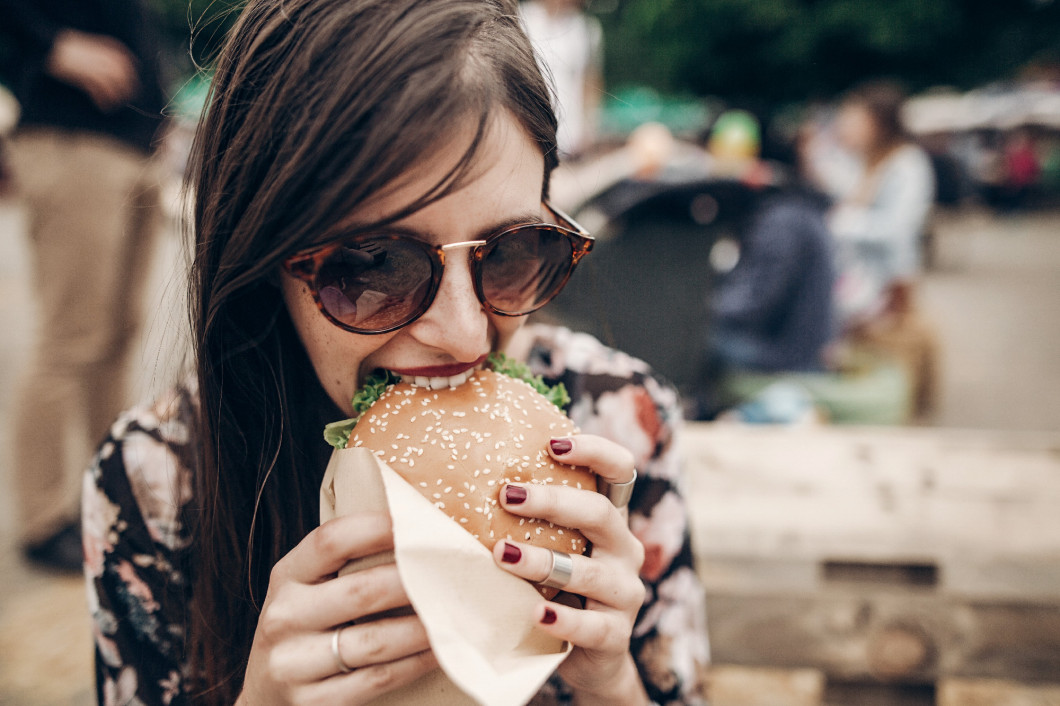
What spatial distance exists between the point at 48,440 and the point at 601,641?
122 inches

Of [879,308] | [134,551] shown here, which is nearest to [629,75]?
[879,308]

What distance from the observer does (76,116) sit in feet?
9.86

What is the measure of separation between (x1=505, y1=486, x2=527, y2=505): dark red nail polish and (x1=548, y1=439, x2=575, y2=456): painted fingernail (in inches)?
4.1

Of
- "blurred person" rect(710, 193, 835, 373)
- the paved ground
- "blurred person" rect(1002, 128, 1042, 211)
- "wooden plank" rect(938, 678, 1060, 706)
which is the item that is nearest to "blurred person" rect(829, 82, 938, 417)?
the paved ground

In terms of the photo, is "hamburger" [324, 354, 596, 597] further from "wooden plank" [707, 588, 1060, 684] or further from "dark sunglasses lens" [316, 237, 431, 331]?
"wooden plank" [707, 588, 1060, 684]

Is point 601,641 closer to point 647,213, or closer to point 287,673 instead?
point 287,673

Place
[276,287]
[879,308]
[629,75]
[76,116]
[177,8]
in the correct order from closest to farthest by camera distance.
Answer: [276,287]
[76,116]
[879,308]
[177,8]
[629,75]

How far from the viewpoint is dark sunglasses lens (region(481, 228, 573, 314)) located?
3.75ft

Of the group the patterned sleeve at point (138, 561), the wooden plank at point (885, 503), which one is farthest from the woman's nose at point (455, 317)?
the wooden plank at point (885, 503)

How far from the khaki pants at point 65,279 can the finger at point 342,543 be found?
8.23ft

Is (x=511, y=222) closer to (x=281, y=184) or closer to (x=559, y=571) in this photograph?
(x=281, y=184)

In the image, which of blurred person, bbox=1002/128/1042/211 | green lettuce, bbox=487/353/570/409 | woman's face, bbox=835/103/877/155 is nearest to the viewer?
green lettuce, bbox=487/353/570/409

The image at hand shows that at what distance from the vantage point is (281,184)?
40.0 inches

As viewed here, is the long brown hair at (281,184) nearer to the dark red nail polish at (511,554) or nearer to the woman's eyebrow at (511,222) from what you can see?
the woman's eyebrow at (511,222)
